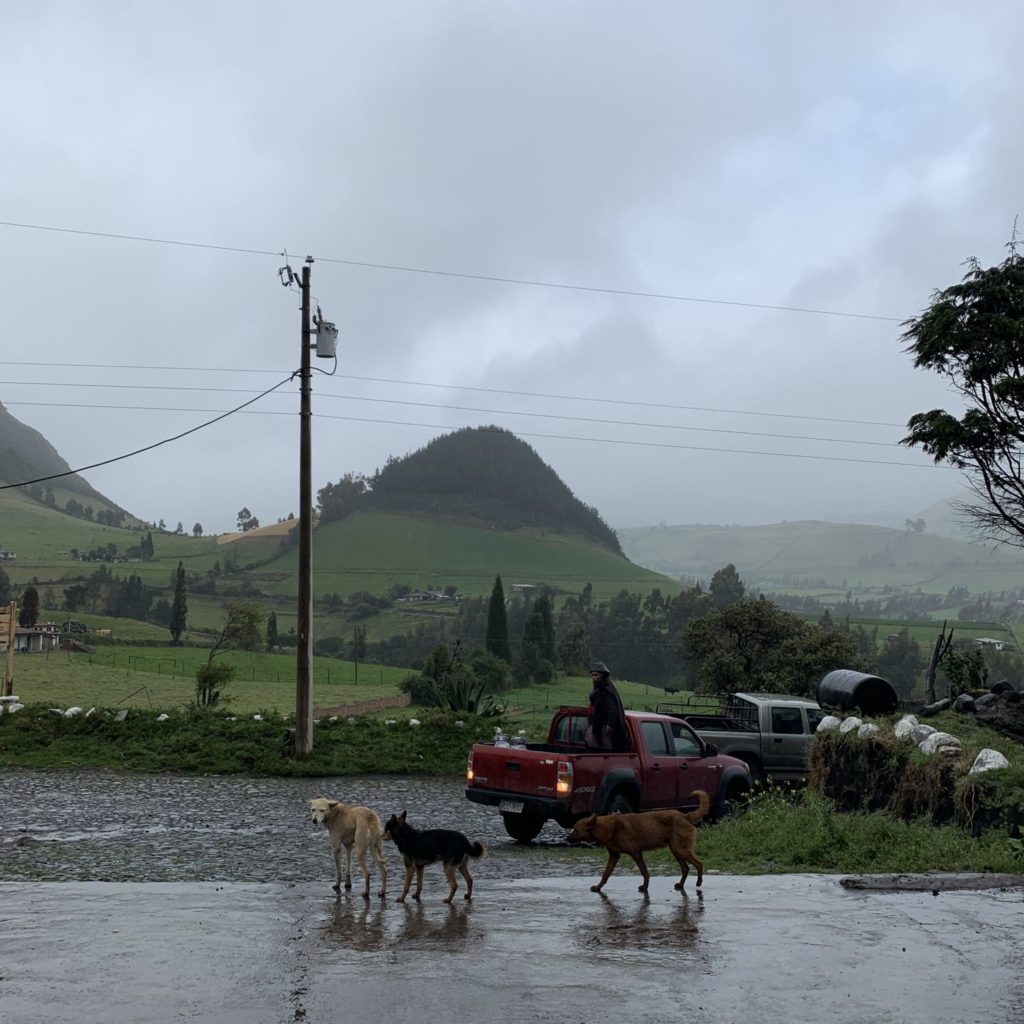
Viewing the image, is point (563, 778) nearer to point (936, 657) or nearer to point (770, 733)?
point (770, 733)

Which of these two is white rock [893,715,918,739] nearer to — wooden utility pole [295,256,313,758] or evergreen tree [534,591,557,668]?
wooden utility pole [295,256,313,758]

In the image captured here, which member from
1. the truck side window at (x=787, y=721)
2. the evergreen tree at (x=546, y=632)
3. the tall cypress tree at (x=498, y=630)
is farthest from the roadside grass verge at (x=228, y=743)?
the evergreen tree at (x=546, y=632)

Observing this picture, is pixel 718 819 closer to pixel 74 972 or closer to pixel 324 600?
pixel 74 972

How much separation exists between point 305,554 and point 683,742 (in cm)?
990

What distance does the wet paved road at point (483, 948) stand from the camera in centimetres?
662

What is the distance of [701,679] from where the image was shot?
4450cm

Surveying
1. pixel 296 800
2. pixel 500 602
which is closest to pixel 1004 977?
pixel 296 800

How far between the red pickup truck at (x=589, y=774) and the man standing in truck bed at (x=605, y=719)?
0.58 ft

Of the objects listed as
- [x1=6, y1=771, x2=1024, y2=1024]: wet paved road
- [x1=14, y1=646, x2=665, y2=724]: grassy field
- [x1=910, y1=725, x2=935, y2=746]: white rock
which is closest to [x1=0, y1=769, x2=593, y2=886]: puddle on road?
[x1=6, y1=771, x2=1024, y2=1024]: wet paved road

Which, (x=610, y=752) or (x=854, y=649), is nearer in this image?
(x=610, y=752)

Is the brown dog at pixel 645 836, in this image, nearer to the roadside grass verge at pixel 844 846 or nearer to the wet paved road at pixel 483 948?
the wet paved road at pixel 483 948

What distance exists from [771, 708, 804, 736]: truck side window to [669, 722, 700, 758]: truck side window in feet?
18.3

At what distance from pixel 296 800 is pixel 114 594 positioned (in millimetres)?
148156

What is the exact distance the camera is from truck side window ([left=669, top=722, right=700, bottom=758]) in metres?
15.9
